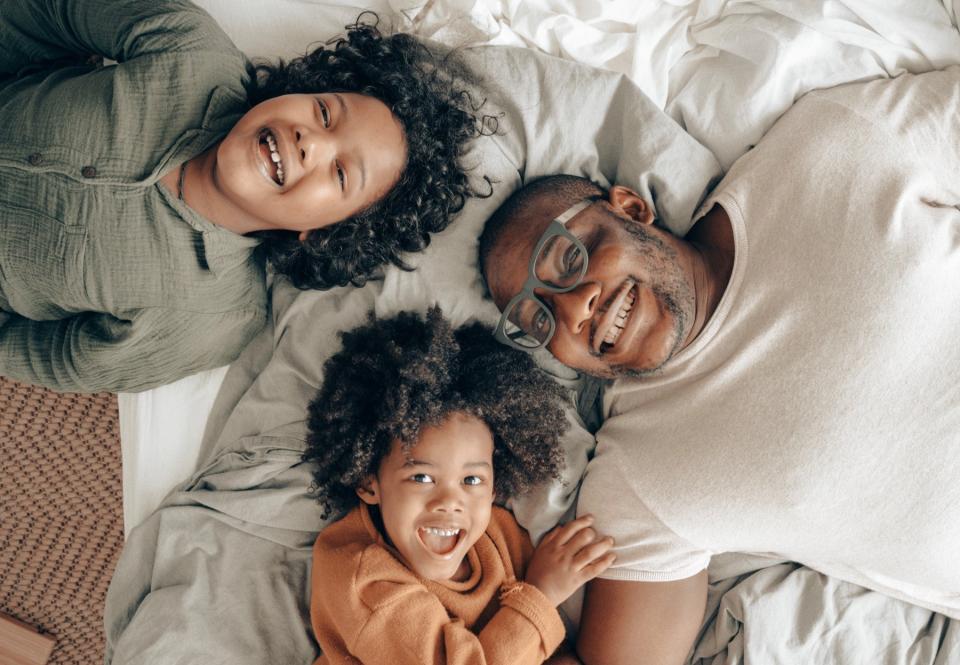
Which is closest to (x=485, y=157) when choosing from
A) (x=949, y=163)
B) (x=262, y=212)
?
(x=262, y=212)

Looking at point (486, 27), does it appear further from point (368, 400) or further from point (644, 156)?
point (368, 400)

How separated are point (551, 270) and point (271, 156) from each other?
1.88 ft

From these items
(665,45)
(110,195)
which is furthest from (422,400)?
(665,45)

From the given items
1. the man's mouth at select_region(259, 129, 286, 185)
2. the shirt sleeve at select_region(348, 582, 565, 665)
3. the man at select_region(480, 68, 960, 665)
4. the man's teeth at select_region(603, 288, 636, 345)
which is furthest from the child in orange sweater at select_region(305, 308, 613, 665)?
the man's mouth at select_region(259, 129, 286, 185)

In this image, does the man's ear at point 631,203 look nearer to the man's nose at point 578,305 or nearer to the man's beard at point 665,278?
the man's beard at point 665,278

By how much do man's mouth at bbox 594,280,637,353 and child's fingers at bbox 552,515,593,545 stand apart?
0.36m

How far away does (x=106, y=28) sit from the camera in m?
1.51

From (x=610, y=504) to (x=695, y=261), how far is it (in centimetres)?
52

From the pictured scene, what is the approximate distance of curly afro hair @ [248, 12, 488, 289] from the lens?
1.53 m

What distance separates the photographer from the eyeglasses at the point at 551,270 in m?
1.39

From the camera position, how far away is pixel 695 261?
1.49 metres

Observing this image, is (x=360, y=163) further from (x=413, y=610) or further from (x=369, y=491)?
(x=413, y=610)

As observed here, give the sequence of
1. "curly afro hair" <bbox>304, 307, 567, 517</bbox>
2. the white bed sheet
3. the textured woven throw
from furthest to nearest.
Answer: the textured woven throw
the white bed sheet
"curly afro hair" <bbox>304, 307, 567, 517</bbox>

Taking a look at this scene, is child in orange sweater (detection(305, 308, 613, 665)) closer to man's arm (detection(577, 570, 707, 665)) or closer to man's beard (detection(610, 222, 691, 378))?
man's arm (detection(577, 570, 707, 665))
